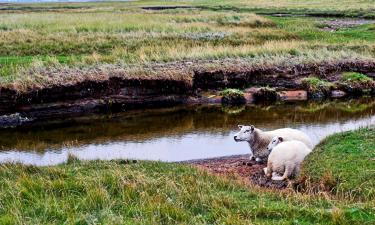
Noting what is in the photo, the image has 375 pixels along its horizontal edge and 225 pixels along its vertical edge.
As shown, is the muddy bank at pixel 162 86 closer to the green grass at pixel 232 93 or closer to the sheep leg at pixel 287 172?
the green grass at pixel 232 93

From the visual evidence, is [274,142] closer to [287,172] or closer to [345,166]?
[287,172]

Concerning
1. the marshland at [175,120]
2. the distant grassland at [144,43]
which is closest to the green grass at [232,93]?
the marshland at [175,120]

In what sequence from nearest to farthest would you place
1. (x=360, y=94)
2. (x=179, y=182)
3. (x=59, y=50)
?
(x=179, y=182) < (x=360, y=94) < (x=59, y=50)

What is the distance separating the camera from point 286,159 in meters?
16.2

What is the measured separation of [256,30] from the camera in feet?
157

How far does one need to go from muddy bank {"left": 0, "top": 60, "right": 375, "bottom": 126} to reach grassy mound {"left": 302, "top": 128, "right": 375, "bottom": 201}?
14452mm

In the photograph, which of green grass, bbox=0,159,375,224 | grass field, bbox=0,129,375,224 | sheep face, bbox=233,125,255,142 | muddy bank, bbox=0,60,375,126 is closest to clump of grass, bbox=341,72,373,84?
muddy bank, bbox=0,60,375,126

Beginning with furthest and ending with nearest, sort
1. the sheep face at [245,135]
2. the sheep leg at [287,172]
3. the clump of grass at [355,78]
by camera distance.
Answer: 1. the clump of grass at [355,78]
2. the sheep face at [245,135]
3. the sheep leg at [287,172]

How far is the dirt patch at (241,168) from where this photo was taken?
52.5 ft

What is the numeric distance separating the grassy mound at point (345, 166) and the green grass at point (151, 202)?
1.19 m

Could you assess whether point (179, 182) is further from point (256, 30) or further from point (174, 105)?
point (256, 30)

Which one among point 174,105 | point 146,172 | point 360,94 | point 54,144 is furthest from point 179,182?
point 360,94

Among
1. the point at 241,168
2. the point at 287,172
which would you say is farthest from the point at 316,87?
the point at 287,172

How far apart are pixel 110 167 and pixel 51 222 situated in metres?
4.87
